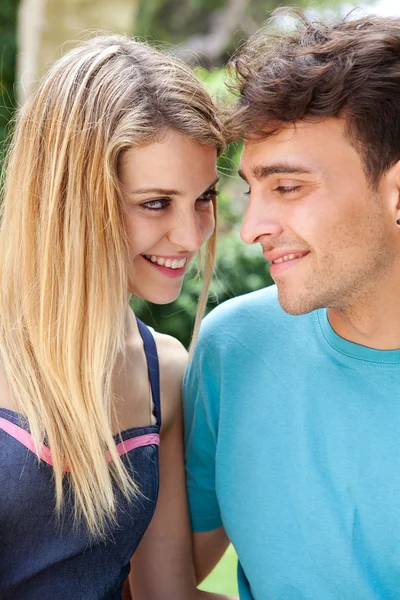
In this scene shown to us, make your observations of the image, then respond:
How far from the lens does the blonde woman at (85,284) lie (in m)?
2.08

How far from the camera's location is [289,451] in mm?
2301

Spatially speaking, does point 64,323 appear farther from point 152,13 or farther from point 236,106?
point 152,13

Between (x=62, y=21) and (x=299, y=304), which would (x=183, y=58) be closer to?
(x=299, y=304)

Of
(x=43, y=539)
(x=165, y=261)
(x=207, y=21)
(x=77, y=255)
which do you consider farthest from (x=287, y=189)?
(x=207, y=21)

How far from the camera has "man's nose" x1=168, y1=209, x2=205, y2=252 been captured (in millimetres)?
2277

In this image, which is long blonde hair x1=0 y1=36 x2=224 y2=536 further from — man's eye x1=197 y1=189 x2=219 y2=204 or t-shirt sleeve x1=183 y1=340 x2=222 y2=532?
t-shirt sleeve x1=183 y1=340 x2=222 y2=532

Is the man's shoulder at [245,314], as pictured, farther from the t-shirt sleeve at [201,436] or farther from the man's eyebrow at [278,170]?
the man's eyebrow at [278,170]

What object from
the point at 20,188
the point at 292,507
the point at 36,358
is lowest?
the point at 292,507

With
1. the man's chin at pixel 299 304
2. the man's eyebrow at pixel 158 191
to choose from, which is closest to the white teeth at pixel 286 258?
the man's chin at pixel 299 304

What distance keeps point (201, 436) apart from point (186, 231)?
0.64 m

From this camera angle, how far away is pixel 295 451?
2.29m

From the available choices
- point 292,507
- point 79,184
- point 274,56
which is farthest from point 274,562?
point 274,56

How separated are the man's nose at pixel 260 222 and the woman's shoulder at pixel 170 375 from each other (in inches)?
20.7

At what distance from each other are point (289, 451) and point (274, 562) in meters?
0.30
